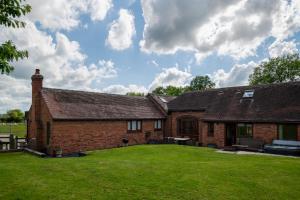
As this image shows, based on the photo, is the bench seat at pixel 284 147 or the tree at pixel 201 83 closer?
the bench seat at pixel 284 147

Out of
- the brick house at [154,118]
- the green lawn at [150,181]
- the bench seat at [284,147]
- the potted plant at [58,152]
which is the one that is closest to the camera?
the green lawn at [150,181]

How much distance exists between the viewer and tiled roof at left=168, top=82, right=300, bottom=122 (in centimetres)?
2118

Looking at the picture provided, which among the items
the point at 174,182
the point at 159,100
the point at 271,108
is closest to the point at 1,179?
the point at 174,182

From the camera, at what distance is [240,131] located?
919 inches

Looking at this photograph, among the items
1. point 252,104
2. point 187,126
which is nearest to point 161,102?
point 187,126

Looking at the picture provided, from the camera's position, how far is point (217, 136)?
2436 centimetres

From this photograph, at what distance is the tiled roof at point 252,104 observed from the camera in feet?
69.5

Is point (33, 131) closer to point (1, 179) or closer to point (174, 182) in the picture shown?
point (1, 179)

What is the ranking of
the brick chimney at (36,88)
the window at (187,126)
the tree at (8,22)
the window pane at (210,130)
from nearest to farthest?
the tree at (8,22) < the brick chimney at (36,88) < the window pane at (210,130) < the window at (187,126)

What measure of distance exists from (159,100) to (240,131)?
12145 millimetres

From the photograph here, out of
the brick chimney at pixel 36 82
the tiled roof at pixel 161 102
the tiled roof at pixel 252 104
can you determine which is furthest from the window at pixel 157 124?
the brick chimney at pixel 36 82

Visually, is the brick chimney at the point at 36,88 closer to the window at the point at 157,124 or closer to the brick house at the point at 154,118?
the brick house at the point at 154,118

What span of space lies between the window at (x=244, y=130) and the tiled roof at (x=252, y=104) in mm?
802

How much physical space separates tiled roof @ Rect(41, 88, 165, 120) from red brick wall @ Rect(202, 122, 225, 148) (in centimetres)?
641
